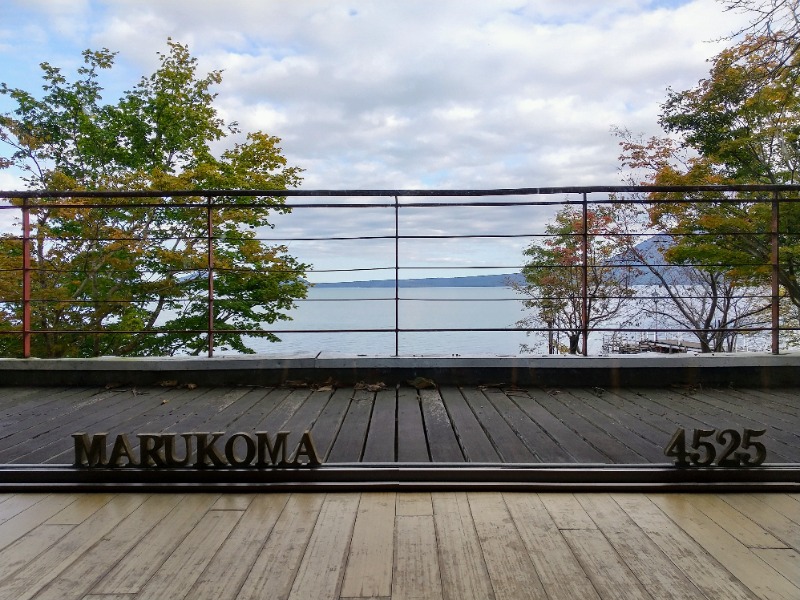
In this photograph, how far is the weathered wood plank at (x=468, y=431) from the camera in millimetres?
2029

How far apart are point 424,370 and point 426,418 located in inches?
32.5

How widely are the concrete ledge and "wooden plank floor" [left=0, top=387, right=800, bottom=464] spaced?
137 mm

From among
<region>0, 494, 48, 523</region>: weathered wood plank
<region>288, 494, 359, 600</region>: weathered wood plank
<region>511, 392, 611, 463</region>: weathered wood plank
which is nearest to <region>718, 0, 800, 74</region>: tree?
<region>511, 392, 611, 463</region>: weathered wood plank

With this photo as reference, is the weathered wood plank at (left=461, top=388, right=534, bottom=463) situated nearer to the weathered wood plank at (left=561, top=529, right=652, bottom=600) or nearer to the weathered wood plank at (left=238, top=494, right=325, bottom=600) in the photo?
the weathered wood plank at (left=561, top=529, right=652, bottom=600)

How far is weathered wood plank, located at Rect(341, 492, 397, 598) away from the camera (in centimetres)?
122

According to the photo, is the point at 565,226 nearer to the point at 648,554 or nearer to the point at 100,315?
the point at 100,315

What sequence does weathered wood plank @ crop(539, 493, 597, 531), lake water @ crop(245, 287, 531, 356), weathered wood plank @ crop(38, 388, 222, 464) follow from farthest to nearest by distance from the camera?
lake water @ crop(245, 287, 531, 356), weathered wood plank @ crop(38, 388, 222, 464), weathered wood plank @ crop(539, 493, 597, 531)

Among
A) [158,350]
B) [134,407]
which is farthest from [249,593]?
[158,350]

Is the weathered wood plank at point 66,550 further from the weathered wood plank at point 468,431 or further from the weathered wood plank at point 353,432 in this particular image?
the weathered wood plank at point 468,431

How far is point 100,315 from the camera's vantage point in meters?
6.75

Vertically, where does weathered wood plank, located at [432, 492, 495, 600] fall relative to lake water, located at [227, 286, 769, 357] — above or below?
below

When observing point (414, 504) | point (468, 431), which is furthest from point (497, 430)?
point (414, 504)

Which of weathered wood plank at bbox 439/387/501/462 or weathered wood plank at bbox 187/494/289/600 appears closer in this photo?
weathered wood plank at bbox 187/494/289/600

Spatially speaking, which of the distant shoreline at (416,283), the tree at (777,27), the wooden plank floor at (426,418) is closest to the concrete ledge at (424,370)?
the wooden plank floor at (426,418)
